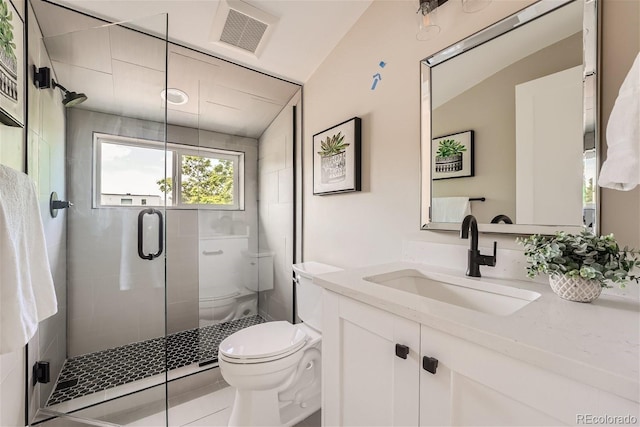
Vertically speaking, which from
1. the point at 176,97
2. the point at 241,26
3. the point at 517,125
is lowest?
the point at 517,125

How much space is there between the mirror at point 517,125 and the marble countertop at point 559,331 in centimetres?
32

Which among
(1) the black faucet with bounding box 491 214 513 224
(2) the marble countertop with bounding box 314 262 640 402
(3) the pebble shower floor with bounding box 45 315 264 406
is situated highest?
(1) the black faucet with bounding box 491 214 513 224

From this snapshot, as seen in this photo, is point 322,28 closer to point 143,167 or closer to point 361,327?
point 143,167

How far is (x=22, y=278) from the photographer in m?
0.87

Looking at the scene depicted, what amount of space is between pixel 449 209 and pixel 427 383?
0.76 m

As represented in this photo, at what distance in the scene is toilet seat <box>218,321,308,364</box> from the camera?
1.27 m

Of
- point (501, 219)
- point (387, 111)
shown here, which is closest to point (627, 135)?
point (501, 219)

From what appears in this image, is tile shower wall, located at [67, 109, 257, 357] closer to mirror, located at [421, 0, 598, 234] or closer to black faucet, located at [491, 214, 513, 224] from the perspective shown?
mirror, located at [421, 0, 598, 234]

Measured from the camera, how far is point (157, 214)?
76.8 inches

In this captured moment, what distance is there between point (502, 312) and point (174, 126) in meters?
2.43

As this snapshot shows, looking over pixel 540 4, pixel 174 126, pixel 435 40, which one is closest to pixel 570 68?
pixel 540 4

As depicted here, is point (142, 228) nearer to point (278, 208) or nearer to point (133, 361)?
point (133, 361)

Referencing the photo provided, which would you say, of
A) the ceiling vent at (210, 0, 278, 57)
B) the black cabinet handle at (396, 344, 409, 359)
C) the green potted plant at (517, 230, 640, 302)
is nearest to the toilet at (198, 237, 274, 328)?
the ceiling vent at (210, 0, 278, 57)

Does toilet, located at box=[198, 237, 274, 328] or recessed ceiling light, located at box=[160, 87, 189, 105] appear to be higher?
recessed ceiling light, located at box=[160, 87, 189, 105]
